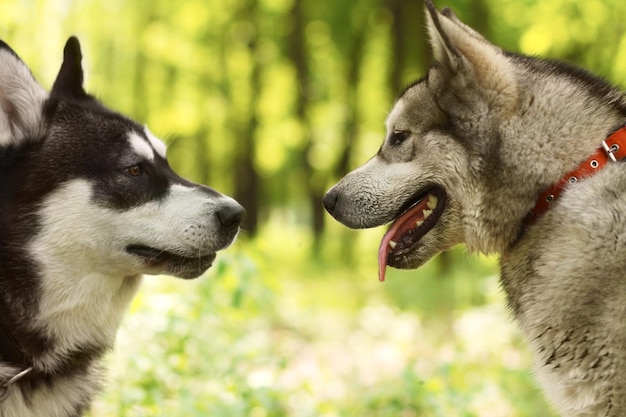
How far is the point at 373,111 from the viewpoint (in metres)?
22.2

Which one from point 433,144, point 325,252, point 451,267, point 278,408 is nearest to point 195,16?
point 325,252

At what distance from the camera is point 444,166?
3521 mm

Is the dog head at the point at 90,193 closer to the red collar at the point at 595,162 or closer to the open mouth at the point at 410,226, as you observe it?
the open mouth at the point at 410,226

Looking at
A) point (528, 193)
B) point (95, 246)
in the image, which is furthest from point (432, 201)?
point (95, 246)

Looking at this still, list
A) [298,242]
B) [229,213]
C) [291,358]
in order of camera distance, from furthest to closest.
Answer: [298,242]
[291,358]
[229,213]

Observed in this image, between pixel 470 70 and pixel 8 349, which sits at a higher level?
pixel 470 70

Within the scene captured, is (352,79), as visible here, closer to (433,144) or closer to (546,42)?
(546,42)

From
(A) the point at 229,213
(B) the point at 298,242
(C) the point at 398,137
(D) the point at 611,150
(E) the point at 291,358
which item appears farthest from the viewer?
(B) the point at 298,242

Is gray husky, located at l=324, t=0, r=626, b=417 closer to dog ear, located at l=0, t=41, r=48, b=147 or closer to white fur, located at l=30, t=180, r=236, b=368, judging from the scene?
white fur, located at l=30, t=180, r=236, b=368

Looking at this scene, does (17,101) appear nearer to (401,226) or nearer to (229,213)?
(229,213)

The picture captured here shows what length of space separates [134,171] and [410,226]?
159 centimetres

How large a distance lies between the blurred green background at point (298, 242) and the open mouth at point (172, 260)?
897mm

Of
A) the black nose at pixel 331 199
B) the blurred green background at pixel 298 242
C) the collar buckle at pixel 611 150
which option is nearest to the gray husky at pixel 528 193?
the collar buckle at pixel 611 150

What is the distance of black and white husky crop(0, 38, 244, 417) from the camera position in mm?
3590
